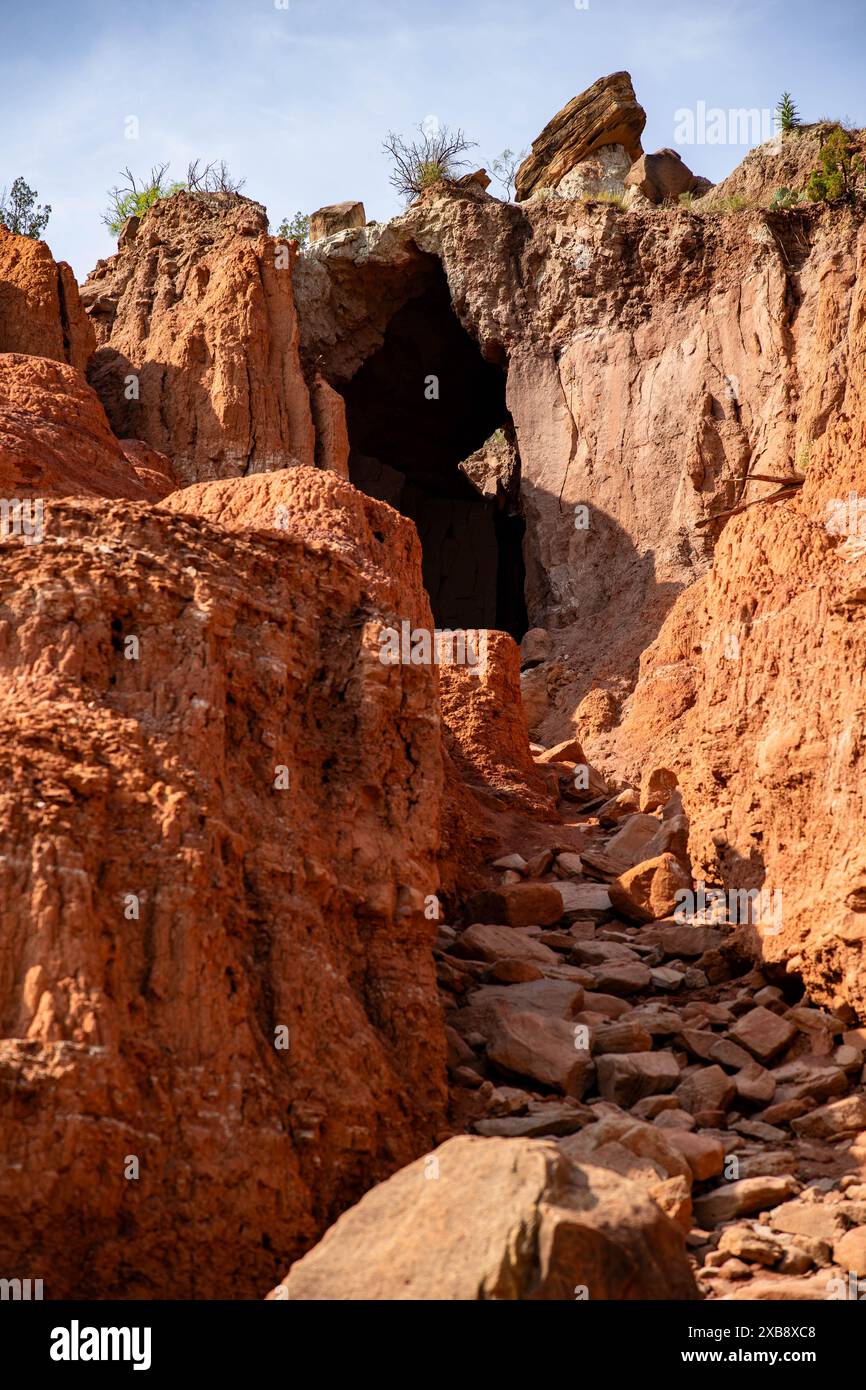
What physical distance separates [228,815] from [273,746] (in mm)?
602

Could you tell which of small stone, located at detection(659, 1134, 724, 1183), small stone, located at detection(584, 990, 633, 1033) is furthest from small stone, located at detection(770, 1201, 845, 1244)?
small stone, located at detection(584, 990, 633, 1033)

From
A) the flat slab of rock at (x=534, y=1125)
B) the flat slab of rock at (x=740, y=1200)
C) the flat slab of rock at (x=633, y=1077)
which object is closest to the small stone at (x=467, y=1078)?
the flat slab of rock at (x=534, y=1125)

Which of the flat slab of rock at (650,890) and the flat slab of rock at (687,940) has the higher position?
the flat slab of rock at (650,890)

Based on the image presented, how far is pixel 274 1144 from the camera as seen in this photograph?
5.70 metres

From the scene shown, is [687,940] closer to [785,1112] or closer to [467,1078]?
[785,1112]

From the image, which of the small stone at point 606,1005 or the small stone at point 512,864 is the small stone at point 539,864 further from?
the small stone at point 606,1005

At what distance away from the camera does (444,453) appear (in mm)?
23484

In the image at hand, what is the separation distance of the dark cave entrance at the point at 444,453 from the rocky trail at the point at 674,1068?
42.3 feet

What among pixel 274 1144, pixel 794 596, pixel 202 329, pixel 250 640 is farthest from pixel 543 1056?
pixel 202 329

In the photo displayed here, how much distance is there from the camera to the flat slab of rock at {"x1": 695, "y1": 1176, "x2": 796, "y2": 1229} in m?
5.99

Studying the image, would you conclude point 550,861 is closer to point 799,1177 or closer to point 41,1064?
point 799,1177

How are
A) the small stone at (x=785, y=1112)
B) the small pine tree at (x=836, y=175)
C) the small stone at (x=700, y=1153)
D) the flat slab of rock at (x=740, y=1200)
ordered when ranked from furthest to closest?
the small pine tree at (x=836, y=175) < the small stone at (x=785, y=1112) < the small stone at (x=700, y=1153) < the flat slab of rock at (x=740, y=1200)

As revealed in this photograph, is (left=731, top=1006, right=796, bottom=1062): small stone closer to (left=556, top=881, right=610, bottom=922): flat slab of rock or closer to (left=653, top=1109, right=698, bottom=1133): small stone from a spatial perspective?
(left=653, top=1109, right=698, bottom=1133): small stone

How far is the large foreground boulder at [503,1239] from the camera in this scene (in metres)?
4.39
